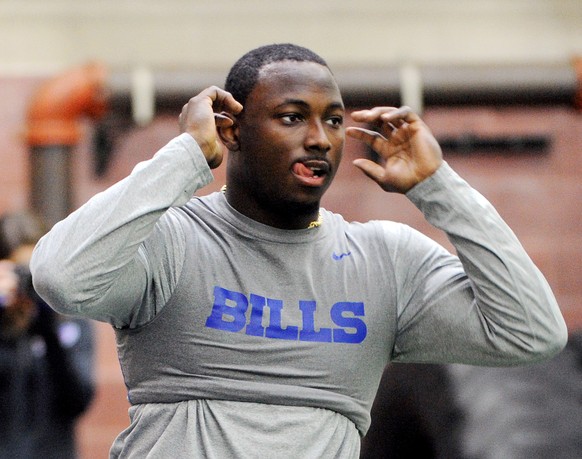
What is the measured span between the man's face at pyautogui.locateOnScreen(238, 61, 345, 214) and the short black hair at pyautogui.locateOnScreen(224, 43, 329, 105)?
0.01 meters

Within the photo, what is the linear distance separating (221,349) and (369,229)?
0.36 m

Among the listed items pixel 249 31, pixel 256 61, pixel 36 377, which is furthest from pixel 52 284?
pixel 249 31

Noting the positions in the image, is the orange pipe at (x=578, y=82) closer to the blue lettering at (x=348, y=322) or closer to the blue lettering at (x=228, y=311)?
the blue lettering at (x=348, y=322)

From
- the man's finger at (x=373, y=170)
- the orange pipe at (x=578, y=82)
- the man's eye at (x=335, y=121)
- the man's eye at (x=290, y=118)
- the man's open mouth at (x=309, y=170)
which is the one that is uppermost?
the man's eye at (x=290, y=118)

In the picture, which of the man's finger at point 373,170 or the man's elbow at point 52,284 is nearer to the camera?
the man's elbow at point 52,284

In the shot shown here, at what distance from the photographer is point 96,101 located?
13.8 feet

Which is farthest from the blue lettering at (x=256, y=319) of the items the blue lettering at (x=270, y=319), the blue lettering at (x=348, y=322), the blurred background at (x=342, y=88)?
the blurred background at (x=342, y=88)

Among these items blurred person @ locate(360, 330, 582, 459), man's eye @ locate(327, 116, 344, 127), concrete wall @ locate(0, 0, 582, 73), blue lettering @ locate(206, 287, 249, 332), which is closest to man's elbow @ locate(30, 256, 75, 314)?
blue lettering @ locate(206, 287, 249, 332)

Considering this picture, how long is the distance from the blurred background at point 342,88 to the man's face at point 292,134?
2369 mm

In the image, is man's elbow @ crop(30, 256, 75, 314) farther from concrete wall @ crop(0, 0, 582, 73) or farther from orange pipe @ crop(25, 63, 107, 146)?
concrete wall @ crop(0, 0, 582, 73)

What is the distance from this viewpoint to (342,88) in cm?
420

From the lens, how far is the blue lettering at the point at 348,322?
6.05 feet

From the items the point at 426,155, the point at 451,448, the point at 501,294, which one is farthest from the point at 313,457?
the point at 451,448

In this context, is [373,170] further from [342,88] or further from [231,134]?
[342,88]
